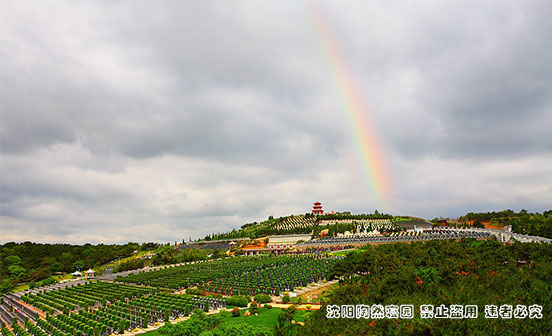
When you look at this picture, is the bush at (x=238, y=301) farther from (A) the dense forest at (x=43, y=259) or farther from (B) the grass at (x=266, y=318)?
(A) the dense forest at (x=43, y=259)

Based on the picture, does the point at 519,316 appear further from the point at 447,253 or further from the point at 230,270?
the point at 230,270

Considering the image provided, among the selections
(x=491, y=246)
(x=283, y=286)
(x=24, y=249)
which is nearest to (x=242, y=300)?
(x=283, y=286)

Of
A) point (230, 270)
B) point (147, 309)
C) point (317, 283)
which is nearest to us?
point (147, 309)

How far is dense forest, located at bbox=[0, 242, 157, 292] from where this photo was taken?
3286 inches

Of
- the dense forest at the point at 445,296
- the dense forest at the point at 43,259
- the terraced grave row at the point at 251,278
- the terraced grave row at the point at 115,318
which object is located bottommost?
the dense forest at the point at 43,259

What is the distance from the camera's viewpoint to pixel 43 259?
99.6 m

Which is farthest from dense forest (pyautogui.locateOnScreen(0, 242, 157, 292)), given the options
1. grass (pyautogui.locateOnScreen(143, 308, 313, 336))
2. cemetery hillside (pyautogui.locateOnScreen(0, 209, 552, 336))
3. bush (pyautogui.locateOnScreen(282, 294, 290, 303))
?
bush (pyautogui.locateOnScreen(282, 294, 290, 303))

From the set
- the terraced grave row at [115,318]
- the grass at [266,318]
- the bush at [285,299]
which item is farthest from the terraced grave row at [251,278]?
the terraced grave row at [115,318]

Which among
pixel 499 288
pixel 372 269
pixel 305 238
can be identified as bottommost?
pixel 305 238

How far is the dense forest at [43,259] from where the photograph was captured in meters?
83.5

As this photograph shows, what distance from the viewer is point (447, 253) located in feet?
116

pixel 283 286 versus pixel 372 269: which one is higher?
pixel 372 269

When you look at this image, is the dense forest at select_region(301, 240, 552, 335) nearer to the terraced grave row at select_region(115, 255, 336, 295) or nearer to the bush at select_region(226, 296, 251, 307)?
the bush at select_region(226, 296, 251, 307)

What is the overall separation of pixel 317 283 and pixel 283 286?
620 cm
